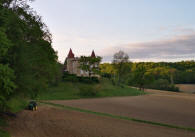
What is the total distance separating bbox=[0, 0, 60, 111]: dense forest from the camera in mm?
9673

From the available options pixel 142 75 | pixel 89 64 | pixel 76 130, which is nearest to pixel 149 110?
pixel 76 130

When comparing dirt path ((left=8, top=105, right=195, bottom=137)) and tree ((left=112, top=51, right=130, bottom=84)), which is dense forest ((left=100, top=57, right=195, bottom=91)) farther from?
dirt path ((left=8, top=105, right=195, bottom=137))

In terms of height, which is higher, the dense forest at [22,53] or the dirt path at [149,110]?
the dense forest at [22,53]

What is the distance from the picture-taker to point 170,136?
13562mm

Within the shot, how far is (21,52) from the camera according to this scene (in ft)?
37.6

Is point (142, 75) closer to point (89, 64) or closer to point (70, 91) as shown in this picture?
point (89, 64)

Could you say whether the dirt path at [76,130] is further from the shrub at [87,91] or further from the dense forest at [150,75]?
the dense forest at [150,75]

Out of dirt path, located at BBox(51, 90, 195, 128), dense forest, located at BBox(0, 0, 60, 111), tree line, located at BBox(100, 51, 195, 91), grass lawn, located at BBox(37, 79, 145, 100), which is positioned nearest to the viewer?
dense forest, located at BBox(0, 0, 60, 111)

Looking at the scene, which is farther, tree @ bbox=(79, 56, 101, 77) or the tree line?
the tree line

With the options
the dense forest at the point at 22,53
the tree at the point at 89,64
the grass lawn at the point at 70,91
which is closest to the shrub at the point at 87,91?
the grass lawn at the point at 70,91

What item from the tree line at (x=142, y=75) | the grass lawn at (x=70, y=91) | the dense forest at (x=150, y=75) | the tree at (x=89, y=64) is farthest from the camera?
the dense forest at (x=150, y=75)

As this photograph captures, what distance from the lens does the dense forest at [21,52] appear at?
31.7ft

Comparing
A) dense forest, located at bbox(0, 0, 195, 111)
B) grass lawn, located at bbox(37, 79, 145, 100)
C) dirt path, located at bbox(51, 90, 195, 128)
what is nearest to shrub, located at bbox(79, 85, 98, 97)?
grass lawn, located at bbox(37, 79, 145, 100)

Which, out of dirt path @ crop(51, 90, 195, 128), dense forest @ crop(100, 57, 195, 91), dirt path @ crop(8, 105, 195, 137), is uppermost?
dense forest @ crop(100, 57, 195, 91)
